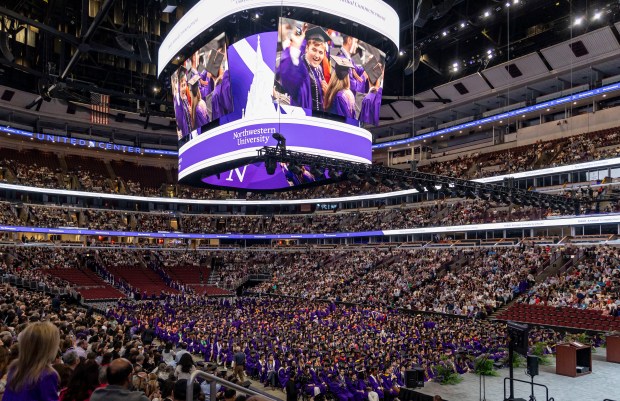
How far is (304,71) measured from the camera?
2370cm

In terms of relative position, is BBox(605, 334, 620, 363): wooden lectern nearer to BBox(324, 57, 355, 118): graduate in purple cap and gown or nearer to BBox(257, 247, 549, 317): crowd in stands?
BBox(257, 247, 549, 317): crowd in stands

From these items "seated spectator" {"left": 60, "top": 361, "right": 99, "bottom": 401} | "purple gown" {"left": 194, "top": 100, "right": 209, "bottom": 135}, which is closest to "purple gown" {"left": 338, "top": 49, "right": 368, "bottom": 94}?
"purple gown" {"left": 194, "top": 100, "right": 209, "bottom": 135}

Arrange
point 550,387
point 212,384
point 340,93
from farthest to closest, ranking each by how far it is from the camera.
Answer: point 340,93
point 550,387
point 212,384

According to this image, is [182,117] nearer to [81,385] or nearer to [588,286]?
[588,286]

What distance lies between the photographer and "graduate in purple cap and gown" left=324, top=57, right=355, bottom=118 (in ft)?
79.7

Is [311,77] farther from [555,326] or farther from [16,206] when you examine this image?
[16,206]

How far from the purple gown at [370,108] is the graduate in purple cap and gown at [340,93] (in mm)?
860

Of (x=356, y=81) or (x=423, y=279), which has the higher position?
(x=356, y=81)

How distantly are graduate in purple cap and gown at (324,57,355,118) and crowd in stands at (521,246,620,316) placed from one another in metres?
15.5

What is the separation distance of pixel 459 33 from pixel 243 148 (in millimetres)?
18782

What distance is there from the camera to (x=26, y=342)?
326 centimetres

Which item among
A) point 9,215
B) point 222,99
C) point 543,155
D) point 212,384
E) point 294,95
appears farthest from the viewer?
point 9,215

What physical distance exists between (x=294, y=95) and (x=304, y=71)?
1260 mm

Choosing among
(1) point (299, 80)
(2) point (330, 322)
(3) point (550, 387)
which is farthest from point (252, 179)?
(3) point (550, 387)
